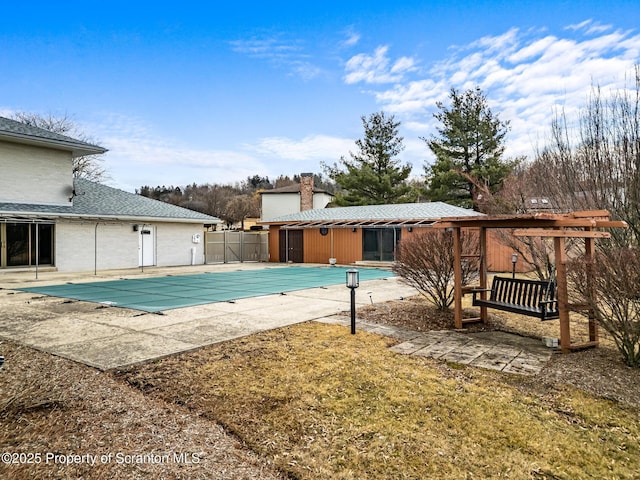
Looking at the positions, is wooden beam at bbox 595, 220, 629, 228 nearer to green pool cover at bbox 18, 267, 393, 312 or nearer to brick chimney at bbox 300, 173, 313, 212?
green pool cover at bbox 18, 267, 393, 312

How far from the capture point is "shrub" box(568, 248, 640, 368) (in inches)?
161

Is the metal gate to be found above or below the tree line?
below

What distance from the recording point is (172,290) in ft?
37.0

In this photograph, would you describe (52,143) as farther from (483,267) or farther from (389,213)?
(483,267)

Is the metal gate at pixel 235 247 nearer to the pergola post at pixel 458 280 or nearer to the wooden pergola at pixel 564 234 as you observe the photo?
the pergola post at pixel 458 280

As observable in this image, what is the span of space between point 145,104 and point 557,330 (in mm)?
20822

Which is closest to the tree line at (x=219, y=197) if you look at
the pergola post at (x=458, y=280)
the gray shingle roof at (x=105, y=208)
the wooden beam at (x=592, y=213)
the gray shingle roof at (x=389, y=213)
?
the gray shingle roof at (x=389, y=213)

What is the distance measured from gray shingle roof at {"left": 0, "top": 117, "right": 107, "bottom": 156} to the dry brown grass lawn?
16194 millimetres

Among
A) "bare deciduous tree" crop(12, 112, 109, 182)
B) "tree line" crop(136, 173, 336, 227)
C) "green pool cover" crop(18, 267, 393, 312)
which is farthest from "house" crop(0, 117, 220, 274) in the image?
"tree line" crop(136, 173, 336, 227)

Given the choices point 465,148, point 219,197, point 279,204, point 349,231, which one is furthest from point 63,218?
point 219,197

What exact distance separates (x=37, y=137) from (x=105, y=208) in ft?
13.8

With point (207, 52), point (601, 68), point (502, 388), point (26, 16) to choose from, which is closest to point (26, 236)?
point (26, 16)

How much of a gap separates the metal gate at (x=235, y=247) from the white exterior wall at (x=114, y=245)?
0.79 metres

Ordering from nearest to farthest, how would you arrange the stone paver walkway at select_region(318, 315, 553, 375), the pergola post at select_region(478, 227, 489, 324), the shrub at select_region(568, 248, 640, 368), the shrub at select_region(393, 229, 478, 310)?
1. the shrub at select_region(568, 248, 640, 368)
2. the stone paver walkway at select_region(318, 315, 553, 375)
3. the pergola post at select_region(478, 227, 489, 324)
4. the shrub at select_region(393, 229, 478, 310)
